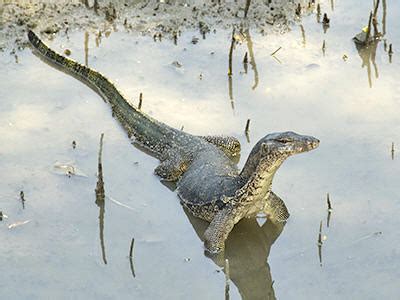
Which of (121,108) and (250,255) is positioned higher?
(121,108)

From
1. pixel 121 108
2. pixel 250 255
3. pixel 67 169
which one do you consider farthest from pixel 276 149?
pixel 121 108

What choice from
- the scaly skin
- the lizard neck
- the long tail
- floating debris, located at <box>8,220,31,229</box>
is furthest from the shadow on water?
floating debris, located at <box>8,220,31,229</box>

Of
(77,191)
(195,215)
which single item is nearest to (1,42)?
(77,191)

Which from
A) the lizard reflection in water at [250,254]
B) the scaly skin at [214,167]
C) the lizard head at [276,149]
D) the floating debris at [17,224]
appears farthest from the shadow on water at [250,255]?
the floating debris at [17,224]

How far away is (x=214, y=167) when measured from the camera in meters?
7.62

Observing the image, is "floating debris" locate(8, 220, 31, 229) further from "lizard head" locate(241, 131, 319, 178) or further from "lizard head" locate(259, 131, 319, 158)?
"lizard head" locate(259, 131, 319, 158)

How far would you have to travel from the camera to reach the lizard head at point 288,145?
6695 mm

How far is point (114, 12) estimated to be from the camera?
1079 cm

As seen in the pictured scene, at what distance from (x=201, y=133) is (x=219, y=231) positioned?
6.06 ft

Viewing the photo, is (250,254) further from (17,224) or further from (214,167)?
(17,224)

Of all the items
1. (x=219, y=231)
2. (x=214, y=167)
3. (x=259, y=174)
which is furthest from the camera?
(x=214, y=167)

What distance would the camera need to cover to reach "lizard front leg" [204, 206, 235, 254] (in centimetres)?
702

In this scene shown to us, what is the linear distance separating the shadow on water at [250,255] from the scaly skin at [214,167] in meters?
0.11

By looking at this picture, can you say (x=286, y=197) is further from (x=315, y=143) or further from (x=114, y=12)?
(x=114, y=12)
